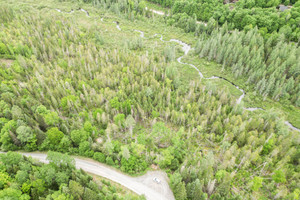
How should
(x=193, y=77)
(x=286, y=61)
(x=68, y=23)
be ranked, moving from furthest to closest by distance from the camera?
(x=68, y=23) → (x=193, y=77) → (x=286, y=61)

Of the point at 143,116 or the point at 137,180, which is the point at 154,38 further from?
the point at 137,180

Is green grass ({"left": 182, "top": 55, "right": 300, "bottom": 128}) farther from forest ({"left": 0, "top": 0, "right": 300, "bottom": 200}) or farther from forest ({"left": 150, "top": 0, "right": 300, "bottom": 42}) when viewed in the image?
forest ({"left": 150, "top": 0, "right": 300, "bottom": 42})

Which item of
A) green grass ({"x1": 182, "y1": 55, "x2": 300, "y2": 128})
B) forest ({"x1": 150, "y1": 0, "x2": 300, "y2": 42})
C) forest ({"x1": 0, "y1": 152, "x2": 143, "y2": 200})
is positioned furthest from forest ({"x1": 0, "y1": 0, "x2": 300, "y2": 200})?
forest ({"x1": 150, "y1": 0, "x2": 300, "y2": 42})

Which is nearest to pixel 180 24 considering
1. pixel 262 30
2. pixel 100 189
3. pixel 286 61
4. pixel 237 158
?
pixel 262 30

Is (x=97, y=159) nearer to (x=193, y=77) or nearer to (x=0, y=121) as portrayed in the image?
(x=0, y=121)

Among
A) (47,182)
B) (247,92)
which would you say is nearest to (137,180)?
(47,182)

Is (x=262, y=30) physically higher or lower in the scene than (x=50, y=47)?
higher

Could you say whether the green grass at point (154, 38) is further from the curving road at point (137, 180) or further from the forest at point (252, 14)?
the curving road at point (137, 180)
